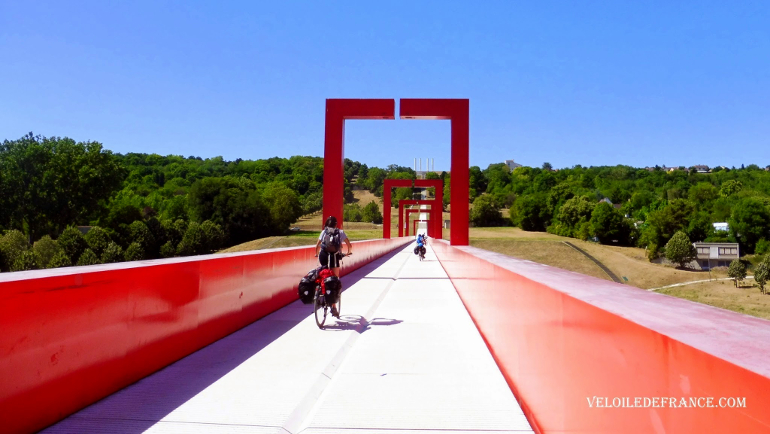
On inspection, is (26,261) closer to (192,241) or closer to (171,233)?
(192,241)

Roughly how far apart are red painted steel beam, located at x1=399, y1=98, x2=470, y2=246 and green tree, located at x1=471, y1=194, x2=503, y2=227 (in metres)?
113

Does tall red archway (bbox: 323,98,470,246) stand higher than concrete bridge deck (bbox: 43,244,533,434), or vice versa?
tall red archway (bbox: 323,98,470,246)

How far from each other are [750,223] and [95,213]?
8276cm

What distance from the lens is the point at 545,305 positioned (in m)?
4.08

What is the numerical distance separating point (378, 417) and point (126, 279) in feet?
8.48

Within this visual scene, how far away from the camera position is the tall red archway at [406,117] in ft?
62.3

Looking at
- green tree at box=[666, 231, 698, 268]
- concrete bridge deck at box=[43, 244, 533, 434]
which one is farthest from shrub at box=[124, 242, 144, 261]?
concrete bridge deck at box=[43, 244, 533, 434]

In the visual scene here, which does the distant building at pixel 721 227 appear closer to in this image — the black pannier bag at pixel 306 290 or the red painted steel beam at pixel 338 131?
the red painted steel beam at pixel 338 131

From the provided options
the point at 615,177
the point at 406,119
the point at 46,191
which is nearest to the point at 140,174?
the point at 46,191

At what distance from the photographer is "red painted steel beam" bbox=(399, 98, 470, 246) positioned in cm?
1930

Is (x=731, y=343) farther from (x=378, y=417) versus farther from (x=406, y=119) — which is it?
(x=406, y=119)

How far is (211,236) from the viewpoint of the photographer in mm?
87750

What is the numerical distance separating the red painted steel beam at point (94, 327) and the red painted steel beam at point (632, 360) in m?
3.34

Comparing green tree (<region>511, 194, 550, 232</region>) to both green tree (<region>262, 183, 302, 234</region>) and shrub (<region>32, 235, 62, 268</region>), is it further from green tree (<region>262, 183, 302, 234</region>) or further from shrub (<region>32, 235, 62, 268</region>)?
shrub (<region>32, 235, 62, 268</region>)
